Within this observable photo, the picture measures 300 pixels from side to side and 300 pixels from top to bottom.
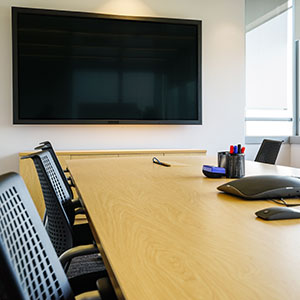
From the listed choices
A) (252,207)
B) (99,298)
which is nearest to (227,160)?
(252,207)

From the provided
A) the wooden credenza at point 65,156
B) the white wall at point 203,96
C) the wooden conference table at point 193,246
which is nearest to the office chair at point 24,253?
the wooden conference table at point 193,246

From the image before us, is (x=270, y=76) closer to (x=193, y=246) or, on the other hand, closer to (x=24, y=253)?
(x=193, y=246)

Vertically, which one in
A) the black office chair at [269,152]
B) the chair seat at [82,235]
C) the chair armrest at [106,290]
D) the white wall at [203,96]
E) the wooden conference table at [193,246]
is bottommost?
the chair seat at [82,235]

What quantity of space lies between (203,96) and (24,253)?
456 centimetres

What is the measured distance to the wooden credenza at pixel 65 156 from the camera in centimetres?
396

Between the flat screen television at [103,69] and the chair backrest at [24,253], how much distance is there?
3783 millimetres

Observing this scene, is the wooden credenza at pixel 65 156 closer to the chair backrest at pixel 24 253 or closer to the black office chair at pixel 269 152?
the black office chair at pixel 269 152

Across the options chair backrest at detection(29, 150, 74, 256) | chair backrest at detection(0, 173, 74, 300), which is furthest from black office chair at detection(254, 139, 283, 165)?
chair backrest at detection(0, 173, 74, 300)

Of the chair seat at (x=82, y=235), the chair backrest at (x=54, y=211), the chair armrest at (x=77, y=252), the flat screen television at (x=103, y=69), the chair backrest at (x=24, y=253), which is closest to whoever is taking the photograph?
the chair backrest at (x=24, y=253)

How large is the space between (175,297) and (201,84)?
14.9 feet

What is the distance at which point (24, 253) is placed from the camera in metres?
0.58

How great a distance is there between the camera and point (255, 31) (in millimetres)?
5496

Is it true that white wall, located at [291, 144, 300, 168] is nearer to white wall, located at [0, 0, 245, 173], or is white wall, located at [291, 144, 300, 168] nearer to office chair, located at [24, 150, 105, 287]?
white wall, located at [0, 0, 245, 173]

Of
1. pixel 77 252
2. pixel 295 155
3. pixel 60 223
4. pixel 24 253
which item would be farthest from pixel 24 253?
pixel 295 155
